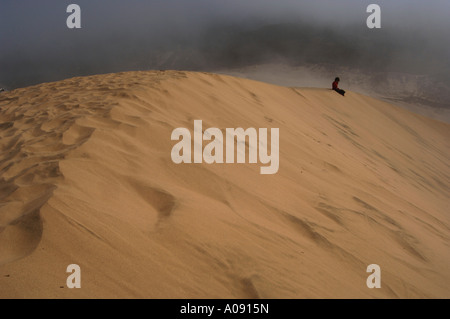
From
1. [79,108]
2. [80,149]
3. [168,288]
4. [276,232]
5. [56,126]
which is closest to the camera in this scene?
[168,288]

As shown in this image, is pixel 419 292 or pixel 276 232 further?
pixel 276 232

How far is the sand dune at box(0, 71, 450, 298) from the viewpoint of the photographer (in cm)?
166

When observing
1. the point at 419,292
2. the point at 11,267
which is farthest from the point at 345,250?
the point at 11,267

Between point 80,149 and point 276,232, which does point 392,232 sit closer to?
point 276,232

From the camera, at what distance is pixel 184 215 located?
2.12m

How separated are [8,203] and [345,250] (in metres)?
2.05

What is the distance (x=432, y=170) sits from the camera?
6.34 meters

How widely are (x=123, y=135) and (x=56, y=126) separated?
0.88 metres

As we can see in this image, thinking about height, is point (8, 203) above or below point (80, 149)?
below

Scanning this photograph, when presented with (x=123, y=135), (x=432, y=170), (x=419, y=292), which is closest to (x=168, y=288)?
(x=419, y=292)

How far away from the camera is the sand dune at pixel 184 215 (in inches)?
65.2

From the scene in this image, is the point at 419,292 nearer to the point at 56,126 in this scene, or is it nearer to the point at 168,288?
the point at 168,288
